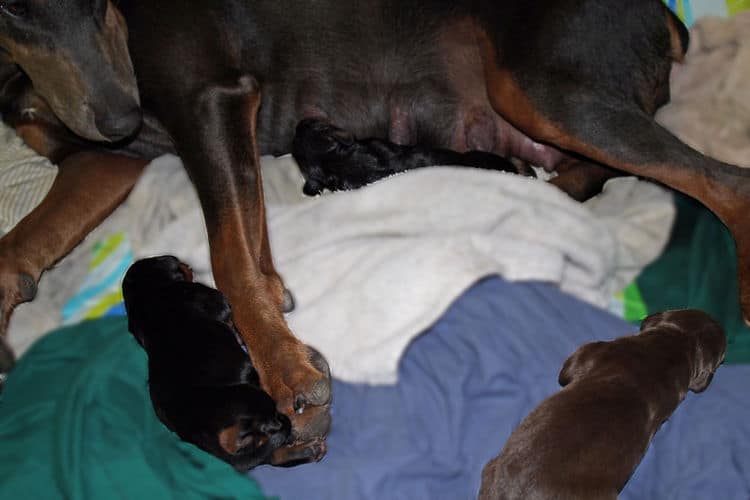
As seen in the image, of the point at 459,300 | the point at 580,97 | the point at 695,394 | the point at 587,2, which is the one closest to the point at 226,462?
the point at 459,300

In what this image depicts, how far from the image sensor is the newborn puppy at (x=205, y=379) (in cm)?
192

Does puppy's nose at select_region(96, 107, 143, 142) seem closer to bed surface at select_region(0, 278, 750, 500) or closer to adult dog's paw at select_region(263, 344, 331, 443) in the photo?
bed surface at select_region(0, 278, 750, 500)

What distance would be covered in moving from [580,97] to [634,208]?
41 cm

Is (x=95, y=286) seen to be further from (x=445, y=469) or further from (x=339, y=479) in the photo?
(x=445, y=469)

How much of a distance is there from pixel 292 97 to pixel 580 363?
147 centimetres

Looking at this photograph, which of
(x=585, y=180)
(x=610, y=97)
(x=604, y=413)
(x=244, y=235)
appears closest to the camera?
(x=604, y=413)

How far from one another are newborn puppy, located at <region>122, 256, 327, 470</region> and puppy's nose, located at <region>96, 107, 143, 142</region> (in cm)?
50

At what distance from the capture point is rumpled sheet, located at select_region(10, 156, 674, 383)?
2.26 metres

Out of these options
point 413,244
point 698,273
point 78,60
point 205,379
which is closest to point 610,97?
point 698,273

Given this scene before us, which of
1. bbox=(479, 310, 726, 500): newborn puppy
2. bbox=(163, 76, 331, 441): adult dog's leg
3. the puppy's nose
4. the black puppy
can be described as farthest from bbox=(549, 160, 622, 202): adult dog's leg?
the puppy's nose

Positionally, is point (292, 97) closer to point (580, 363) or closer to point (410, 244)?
point (410, 244)

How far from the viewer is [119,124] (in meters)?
2.46

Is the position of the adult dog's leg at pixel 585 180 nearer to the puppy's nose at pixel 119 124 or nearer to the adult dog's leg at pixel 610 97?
the adult dog's leg at pixel 610 97

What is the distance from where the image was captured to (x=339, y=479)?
6.40ft
